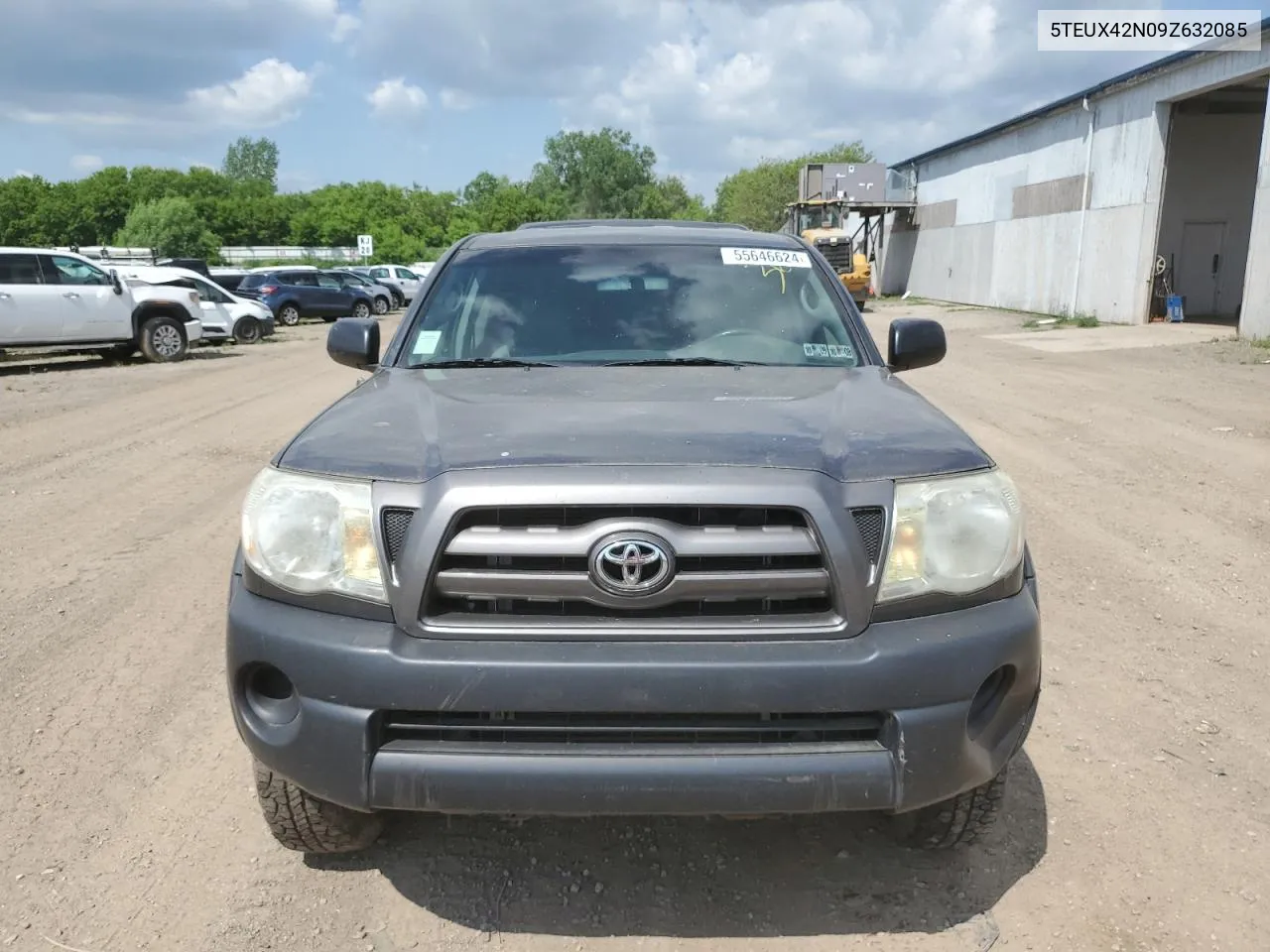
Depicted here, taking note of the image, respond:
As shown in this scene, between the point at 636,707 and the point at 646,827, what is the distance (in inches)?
37.8

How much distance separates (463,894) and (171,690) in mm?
1799

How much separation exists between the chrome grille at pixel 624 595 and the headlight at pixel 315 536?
7.7 inches

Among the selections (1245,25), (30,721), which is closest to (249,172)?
(1245,25)

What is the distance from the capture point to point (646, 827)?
117 inches

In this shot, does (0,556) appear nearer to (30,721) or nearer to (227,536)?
(227,536)

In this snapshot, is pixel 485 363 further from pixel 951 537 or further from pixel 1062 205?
pixel 1062 205

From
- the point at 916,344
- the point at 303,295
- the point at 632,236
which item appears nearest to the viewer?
the point at 916,344

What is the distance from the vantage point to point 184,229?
244 feet

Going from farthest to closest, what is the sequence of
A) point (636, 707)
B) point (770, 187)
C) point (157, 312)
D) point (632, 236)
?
point (770, 187), point (157, 312), point (632, 236), point (636, 707)

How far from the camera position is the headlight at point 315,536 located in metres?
2.30

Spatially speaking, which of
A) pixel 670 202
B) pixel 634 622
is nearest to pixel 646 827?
pixel 634 622

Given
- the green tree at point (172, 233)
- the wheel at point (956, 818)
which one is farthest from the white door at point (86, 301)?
the green tree at point (172, 233)

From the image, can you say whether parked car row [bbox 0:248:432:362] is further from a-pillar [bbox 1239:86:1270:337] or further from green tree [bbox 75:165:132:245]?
green tree [bbox 75:165:132:245]

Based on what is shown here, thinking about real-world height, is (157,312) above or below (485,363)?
below
